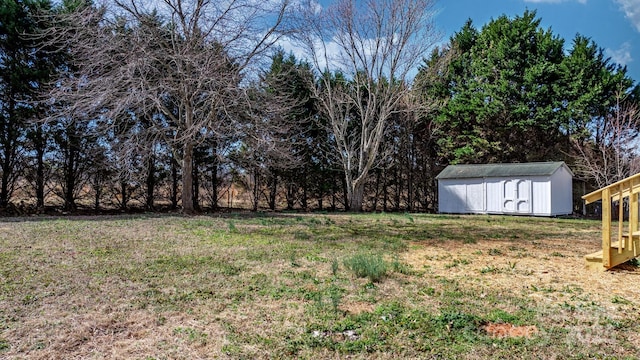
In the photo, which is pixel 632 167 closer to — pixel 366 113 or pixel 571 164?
pixel 571 164

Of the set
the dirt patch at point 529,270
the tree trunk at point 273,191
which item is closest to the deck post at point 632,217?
the dirt patch at point 529,270

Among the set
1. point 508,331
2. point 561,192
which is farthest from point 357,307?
point 561,192

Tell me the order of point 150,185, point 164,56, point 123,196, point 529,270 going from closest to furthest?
point 529,270 < point 164,56 < point 123,196 < point 150,185

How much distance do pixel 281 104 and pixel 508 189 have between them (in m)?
10.2

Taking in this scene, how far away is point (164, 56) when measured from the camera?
10.1m

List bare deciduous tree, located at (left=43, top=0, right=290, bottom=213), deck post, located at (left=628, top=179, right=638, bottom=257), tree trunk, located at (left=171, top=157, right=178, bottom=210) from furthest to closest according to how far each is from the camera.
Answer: tree trunk, located at (left=171, top=157, right=178, bottom=210) < bare deciduous tree, located at (left=43, top=0, right=290, bottom=213) < deck post, located at (left=628, top=179, right=638, bottom=257)

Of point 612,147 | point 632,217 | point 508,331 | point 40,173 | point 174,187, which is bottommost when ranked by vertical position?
point 508,331

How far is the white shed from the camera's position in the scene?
596 inches

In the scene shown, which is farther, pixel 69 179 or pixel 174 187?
pixel 174 187

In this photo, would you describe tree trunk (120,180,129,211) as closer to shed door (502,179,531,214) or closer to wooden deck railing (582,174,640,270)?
wooden deck railing (582,174,640,270)

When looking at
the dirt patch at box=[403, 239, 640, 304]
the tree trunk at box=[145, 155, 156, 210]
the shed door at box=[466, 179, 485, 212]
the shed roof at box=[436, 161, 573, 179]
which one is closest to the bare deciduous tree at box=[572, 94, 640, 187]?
the shed roof at box=[436, 161, 573, 179]

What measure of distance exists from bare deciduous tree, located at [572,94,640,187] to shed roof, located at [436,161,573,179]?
146 cm

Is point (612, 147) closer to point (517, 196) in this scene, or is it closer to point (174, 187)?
point (517, 196)

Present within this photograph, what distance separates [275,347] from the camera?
7.90 ft
